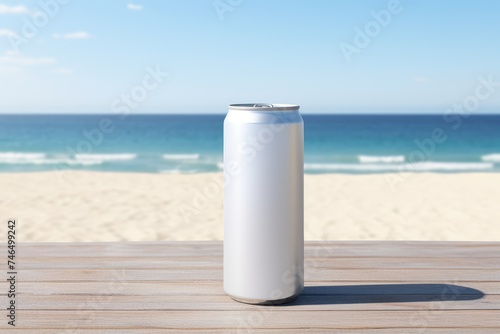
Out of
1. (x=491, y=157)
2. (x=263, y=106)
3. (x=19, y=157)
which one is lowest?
(x=263, y=106)

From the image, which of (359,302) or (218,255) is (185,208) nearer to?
(218,255)

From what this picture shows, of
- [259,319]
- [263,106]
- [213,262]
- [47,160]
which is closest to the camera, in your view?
[259,319]

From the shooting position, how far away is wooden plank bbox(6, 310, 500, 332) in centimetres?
205

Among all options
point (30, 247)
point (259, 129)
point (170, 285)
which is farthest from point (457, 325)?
point (30, 247)

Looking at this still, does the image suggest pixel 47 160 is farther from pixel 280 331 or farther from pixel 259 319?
pixel 280 331

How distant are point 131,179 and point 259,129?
1007 cm

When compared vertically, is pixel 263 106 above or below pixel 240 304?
above

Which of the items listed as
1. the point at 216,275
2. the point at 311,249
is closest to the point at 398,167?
the point at 311,249

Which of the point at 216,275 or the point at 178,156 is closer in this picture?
the point at 216,275

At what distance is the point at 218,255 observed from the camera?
3.06m

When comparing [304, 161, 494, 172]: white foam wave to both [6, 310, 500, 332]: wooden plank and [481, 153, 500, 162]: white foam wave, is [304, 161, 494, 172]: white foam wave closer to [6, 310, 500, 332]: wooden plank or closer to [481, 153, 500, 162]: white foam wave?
[481, 153, 500, 162]: white foam wave

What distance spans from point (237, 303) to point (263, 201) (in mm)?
460

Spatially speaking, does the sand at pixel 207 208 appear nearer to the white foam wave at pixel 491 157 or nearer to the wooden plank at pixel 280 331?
the wooden plank at pixel 280 331

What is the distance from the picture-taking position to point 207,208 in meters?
7.35
